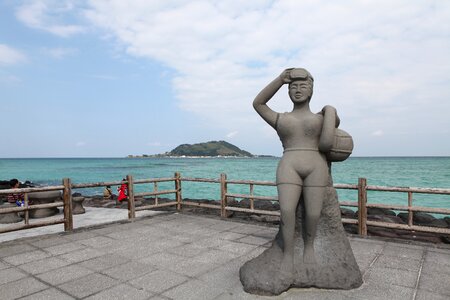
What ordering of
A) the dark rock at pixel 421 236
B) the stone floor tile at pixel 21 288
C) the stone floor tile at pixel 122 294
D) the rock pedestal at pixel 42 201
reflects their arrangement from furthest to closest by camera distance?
the rock pedestal at pixel 42 201
the dark rock at pixel 421 236
the stone floor tile at pixel 21 288
the stone floor tile at pixel 122 294

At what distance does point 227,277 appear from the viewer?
13.0 ft

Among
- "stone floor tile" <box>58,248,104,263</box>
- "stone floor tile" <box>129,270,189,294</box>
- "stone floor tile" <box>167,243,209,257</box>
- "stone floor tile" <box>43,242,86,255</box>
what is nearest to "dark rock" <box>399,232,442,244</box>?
"stone floor tile" <box>167,243,209,257</box>

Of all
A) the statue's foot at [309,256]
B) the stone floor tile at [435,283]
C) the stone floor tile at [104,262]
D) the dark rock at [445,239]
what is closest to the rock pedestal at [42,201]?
the stone floor tile at [104,262]

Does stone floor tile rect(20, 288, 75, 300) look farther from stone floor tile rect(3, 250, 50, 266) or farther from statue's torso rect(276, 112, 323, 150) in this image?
statue's torso rect(276, 112, 323, 150)

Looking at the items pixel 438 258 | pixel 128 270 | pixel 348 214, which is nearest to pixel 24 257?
pixel 128 270

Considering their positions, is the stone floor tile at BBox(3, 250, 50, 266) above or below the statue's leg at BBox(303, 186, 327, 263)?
below

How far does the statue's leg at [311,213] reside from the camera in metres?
3.64

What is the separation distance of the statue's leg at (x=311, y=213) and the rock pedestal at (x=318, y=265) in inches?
2.8

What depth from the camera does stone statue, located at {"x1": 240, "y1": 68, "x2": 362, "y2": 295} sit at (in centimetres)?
359

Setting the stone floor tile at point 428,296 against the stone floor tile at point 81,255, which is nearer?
the stone floor tile at point 428,296

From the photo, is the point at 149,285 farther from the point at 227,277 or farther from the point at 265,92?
the point at 265,92

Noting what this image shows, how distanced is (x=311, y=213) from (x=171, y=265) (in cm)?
211

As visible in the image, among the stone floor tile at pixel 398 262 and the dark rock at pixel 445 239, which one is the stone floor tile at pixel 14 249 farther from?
the dark rock at pixel 445 239

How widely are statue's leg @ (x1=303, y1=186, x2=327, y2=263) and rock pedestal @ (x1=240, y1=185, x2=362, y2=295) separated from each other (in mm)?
72
